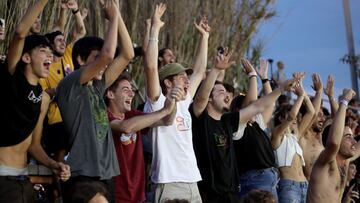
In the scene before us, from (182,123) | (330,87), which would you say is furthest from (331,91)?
(182,123)

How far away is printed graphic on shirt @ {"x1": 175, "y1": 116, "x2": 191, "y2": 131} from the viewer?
7.68 meters

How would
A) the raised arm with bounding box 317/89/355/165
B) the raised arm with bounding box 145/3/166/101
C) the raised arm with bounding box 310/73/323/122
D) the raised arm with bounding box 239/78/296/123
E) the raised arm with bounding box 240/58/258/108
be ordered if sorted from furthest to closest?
1. the raised arm with bounding box 310/73/323/122
2. the raised arm with bounding box 240/58/258/108
3. the raised arm with bounding box 239/78/296/123
4. the raised arm with bounding box 317/89/355/165
5. the raised arm with bounding box 145/3/166/101

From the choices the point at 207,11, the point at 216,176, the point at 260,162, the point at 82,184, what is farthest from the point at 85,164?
the point at 207,11

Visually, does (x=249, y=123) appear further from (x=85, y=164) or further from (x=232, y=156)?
(x=85, y=164)

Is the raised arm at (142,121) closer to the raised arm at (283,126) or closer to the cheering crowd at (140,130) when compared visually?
the cheering crowd at (140,130)

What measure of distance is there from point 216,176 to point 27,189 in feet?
7.50

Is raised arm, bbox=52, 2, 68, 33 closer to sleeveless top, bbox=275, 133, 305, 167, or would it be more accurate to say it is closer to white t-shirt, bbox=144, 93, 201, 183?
white t-shirt, bbox=144, 93, 201, 183

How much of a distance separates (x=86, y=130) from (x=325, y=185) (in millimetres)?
3142

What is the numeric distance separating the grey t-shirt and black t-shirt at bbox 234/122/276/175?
245 cm

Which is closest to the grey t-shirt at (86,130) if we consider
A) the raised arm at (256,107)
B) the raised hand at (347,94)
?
the raised arm at (256,107)

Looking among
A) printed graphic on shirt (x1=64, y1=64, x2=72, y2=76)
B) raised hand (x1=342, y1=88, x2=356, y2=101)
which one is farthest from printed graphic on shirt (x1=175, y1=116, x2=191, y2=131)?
raised hand (x1=342, y1=88, x2=356, y2=101)

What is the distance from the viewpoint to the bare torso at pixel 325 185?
867cm

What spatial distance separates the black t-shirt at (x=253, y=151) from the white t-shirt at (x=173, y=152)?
1321 millimetres

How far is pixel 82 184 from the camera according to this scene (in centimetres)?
572
